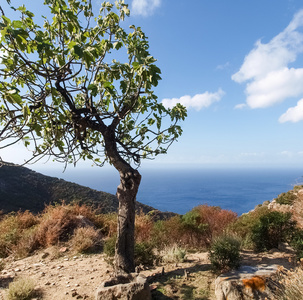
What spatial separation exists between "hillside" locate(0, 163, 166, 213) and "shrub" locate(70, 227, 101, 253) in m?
14.0


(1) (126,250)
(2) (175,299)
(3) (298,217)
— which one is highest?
(3) (298,217)

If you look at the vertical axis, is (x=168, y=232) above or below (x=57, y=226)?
above

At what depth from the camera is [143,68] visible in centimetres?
307

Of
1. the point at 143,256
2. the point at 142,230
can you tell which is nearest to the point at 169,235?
the point at 142,230

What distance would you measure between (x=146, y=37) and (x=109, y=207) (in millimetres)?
21675

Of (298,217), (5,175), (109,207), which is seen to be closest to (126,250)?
(298,217)

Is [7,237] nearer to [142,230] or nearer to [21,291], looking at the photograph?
[21,291]

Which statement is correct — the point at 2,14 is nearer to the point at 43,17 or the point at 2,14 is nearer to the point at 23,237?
the point at 43,17

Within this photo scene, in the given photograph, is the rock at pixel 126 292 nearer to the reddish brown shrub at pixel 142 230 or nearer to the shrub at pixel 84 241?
the shrub at pixel 84 241

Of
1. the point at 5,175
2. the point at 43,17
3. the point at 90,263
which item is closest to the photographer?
the point at 43,17

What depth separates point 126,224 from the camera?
4.97 m

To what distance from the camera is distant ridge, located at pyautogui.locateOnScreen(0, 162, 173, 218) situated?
22.8 metres

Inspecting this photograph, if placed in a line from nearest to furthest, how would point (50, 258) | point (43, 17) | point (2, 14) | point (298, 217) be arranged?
point (2, 14), point (43, 17), point (50, 258), point (298, 217)

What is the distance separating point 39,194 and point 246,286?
28154mm
